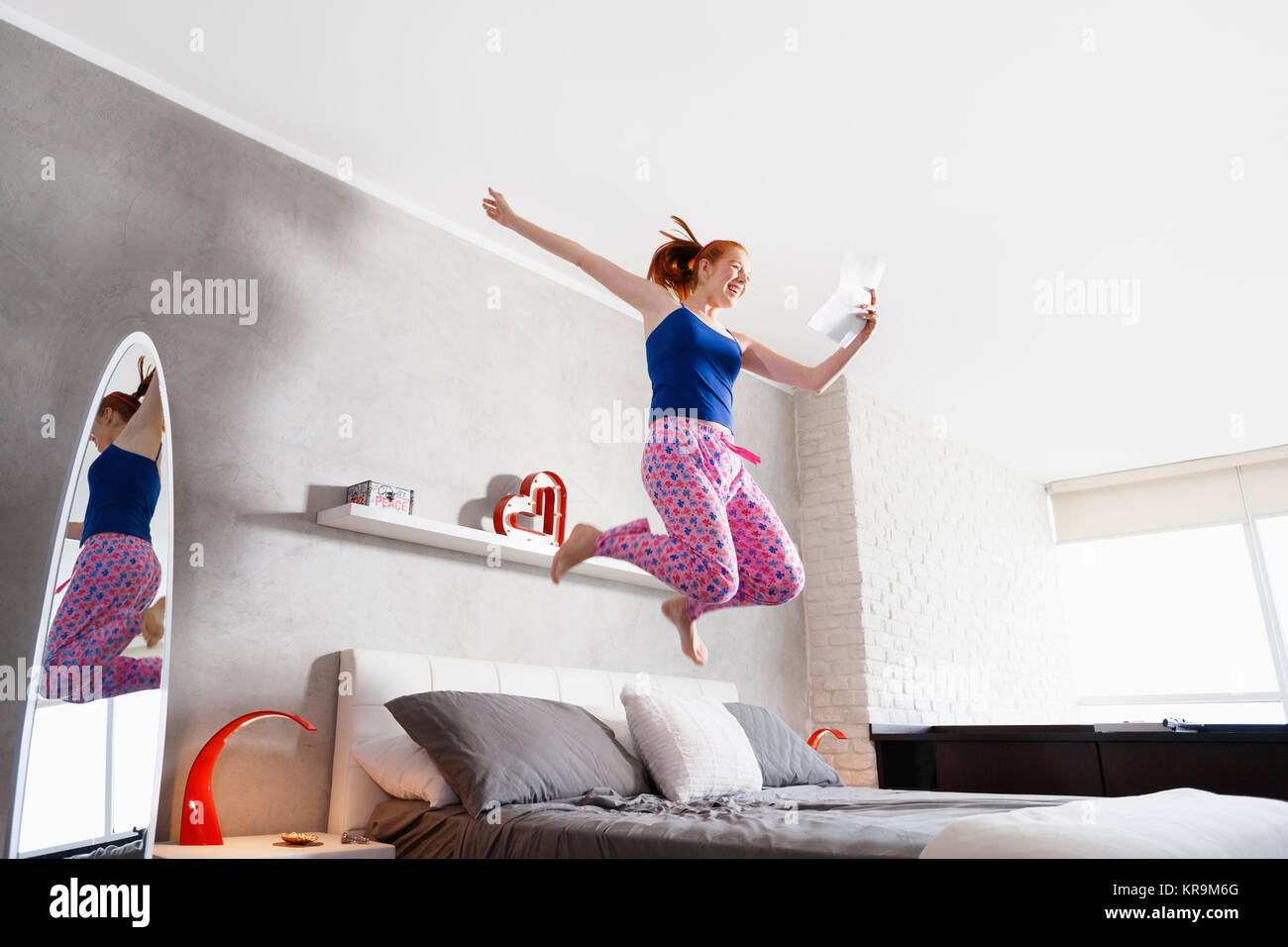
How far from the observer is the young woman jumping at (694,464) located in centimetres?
186

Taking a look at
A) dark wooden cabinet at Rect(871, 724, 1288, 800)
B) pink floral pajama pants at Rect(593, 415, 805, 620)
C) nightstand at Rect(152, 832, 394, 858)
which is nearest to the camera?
pink floral pajama pants at Rect(593, 415, 805, 620)

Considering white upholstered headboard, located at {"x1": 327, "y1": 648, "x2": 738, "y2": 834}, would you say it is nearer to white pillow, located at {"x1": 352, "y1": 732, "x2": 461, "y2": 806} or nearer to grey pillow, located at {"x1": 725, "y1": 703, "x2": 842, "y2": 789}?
white pillow, located at {"x1": 352, "y1": 732, "x2": 461, "y2": 806}

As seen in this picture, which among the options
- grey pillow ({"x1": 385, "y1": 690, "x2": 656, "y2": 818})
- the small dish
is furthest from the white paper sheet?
the small dish

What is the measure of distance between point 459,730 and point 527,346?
184 centimetres

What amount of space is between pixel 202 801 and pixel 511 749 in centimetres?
83

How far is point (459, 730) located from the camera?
2576 mm

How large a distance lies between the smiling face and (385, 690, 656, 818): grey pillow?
1381mm

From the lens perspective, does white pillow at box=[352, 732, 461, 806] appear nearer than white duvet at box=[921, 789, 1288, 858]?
No

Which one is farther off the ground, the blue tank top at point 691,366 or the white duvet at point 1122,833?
the blue tank top at point 691,366

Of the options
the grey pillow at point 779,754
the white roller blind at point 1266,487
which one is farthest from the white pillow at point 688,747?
the white roller blind at point 1266,487

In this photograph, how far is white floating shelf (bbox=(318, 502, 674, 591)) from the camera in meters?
2.96

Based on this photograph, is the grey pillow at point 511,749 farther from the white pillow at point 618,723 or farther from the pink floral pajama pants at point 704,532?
the pink floral pajama pants at point 704,532

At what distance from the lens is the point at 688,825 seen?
6.89 ft

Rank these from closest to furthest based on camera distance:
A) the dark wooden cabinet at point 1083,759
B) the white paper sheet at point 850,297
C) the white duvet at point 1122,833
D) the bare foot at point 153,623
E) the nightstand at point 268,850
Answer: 1. the white duvet at point 1122,833
2. the white paper sheet at point 850,297
3. the nightstand at point 268,850
4. the bare foot at point 153,623
5. the dark wooden cabinet at point 1083,759
